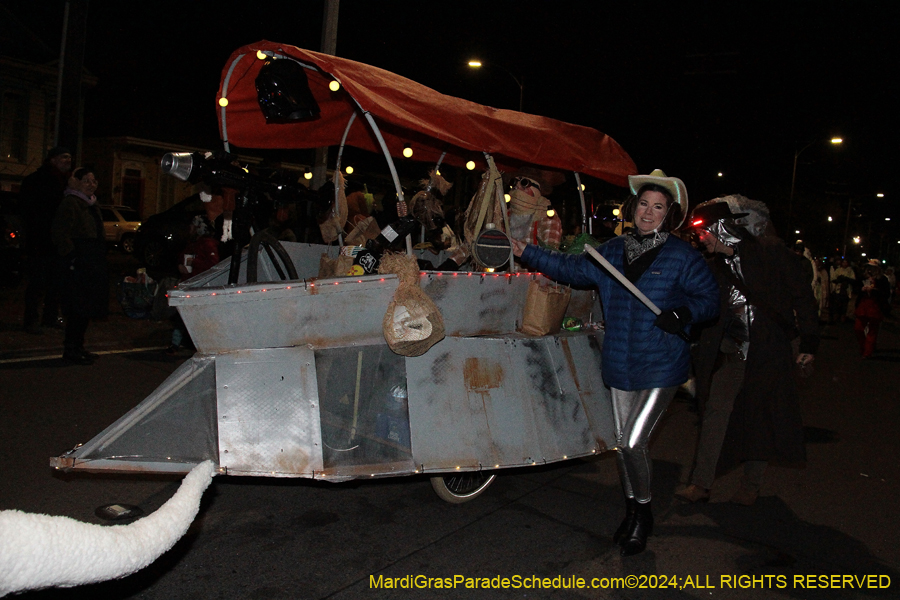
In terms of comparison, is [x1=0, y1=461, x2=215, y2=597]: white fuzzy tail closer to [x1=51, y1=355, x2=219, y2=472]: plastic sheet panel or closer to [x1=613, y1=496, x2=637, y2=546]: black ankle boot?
[x1=51, y1=355, x2=219, y2=472]: plastic sheet panel

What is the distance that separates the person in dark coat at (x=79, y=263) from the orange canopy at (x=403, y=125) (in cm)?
279

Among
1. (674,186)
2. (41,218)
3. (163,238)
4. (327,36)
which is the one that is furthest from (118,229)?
(674,186)

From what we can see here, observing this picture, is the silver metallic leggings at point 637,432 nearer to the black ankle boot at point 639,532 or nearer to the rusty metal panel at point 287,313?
the black ankle boot at point 639,532

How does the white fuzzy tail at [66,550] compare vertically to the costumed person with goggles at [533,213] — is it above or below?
below

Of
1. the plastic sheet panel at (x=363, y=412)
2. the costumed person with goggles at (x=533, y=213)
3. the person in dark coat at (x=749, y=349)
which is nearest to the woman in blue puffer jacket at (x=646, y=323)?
the person in dark coat at (x=749, y=349)

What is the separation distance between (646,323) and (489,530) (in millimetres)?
1518

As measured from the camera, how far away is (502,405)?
4.01 m

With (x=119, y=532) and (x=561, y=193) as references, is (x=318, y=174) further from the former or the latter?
(x=119, y=532)

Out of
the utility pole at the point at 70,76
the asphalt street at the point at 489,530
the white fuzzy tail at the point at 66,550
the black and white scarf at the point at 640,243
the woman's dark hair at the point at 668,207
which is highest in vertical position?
the utility pole at the point at 70,76

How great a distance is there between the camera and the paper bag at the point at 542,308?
4355 millimetres

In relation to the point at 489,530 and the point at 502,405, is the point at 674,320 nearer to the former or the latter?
the point at 502,405

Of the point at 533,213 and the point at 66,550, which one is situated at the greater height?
the point at 533,213

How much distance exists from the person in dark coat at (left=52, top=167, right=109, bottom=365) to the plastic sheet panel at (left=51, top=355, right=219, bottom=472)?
445 centimetres

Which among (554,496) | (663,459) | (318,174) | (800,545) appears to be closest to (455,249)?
(554,496)
